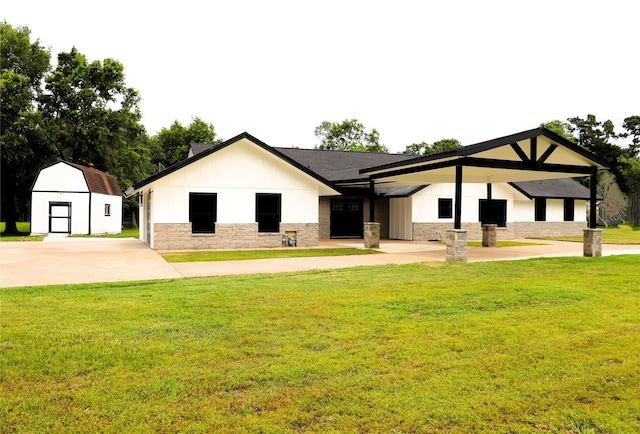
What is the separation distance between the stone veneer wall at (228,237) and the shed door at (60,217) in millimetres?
14987

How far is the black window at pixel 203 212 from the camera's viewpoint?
18266 millimetres

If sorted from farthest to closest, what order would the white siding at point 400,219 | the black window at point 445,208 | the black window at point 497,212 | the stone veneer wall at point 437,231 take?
the black window at point 497,212
the black window at point 445,208
the white siding at point 400,219
the stone veneer wall at point 437,231

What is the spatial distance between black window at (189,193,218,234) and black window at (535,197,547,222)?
20.2 metres

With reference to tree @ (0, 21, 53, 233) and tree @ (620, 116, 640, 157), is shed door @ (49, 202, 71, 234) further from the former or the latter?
tree @ (620, 116, 640, 157)

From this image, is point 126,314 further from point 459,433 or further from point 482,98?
point 482,98

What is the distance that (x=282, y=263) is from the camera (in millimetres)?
12969

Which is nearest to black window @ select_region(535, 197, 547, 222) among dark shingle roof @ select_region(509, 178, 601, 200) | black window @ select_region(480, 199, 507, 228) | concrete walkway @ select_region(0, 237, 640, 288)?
dark shingle roof @ select_region(509, 178, 601, 200)

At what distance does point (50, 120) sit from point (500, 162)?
106 ft

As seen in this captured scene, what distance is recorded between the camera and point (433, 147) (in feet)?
177

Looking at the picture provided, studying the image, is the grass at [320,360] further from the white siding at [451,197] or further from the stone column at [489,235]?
the white siding at [451,197]

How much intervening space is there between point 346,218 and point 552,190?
14.3 m

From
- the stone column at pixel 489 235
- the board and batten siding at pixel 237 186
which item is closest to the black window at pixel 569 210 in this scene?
the stone column at pixel 489 235

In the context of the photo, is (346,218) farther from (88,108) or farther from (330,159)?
(88,108)

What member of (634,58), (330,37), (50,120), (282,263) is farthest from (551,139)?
(50,120)
